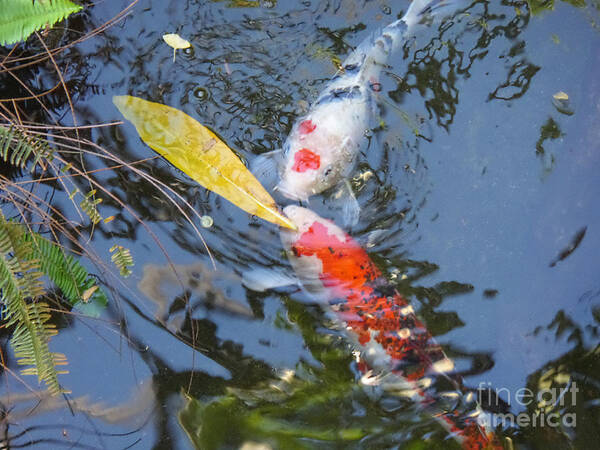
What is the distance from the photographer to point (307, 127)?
10.7 ft

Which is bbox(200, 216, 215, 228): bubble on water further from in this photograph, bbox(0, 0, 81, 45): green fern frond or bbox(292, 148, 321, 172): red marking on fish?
bbox(0, 0, 81, 45): green fern frond

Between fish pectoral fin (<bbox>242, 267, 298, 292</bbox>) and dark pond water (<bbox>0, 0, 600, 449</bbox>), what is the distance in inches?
1.8

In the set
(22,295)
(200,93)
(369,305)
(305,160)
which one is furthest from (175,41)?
(369,305)

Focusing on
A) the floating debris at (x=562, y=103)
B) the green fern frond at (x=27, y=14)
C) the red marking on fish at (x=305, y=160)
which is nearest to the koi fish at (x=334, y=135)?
the red marking on fish at (x=305, y=160)

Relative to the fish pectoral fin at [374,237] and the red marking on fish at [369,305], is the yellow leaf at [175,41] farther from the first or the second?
the fish pectoral fin at [374,237]

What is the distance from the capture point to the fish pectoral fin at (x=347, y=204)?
10.8 ft

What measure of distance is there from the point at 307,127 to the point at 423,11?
1.02 metres

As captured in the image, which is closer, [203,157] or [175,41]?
[203,157]

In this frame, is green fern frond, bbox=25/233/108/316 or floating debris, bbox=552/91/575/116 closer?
green fern frond, bbox=25/233/108/316

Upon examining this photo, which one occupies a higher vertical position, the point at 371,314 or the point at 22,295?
the point at 22,295

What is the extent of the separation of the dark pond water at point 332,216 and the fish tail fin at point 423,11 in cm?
9

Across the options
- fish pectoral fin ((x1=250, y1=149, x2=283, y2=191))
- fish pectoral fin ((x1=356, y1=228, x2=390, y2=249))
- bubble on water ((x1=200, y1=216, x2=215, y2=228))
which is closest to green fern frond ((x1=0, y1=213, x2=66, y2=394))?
bubble on water ((x1=200, y1=216, x2=215, y2=228))

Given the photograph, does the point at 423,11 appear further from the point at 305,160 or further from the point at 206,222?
the point at 206,222

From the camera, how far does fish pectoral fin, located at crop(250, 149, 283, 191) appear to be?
3.29m
